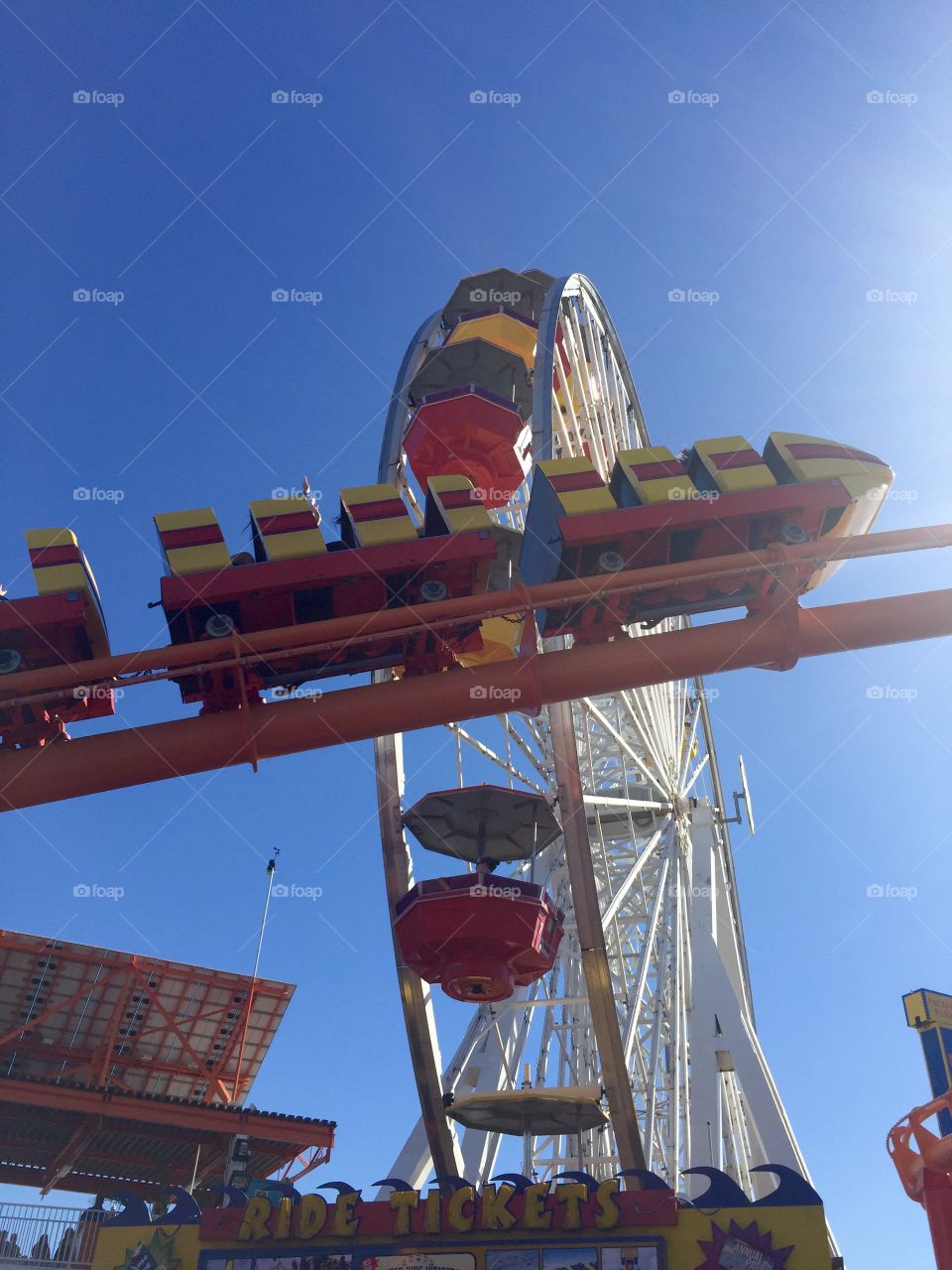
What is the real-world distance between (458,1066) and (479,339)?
1092 cm

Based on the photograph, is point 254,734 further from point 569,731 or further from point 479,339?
point 479,339

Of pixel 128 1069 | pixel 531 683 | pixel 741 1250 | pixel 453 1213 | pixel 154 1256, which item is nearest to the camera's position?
pixel 531 683

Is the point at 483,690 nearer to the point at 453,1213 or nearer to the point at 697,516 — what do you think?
Answer: the point at 697,516

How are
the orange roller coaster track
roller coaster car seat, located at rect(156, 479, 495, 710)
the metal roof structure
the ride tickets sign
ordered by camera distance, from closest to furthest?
the orange roller coaster track, roller coaster car seat, located at rect(156, 479, 495, 710), the ride tickets sign, the metal roof structure

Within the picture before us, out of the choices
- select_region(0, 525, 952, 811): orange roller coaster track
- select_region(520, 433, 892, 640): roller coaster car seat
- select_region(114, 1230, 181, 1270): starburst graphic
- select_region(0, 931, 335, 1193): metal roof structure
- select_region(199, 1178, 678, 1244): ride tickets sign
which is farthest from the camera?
select_region(0, 931, 335, 1193): metal roof structure

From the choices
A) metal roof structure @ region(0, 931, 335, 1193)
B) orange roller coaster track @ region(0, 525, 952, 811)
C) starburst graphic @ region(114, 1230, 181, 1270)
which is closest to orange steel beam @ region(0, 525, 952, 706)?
orange roller coaster track @ region(0, 525, 952, 811)

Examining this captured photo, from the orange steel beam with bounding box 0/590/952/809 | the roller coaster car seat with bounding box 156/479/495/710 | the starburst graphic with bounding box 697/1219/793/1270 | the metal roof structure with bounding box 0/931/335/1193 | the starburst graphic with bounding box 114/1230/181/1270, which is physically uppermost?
the metal roof structure with bounding box 0/931/335/1193

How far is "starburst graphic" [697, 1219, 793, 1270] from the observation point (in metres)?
11.9

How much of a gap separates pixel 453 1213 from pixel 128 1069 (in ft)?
55.5

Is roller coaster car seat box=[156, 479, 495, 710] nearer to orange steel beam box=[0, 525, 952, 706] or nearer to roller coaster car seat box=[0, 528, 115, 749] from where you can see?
orange steel beam box=[0, 525, 952, 706]

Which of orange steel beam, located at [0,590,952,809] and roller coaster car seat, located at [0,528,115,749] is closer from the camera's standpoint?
orange steel beam, located at [0,590,952,809]

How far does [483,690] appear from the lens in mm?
7625

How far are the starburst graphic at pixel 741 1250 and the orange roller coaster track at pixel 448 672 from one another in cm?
713

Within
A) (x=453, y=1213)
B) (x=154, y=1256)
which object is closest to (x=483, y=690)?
(x=453, y=1213)
